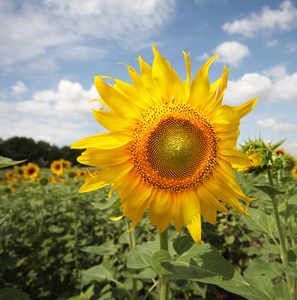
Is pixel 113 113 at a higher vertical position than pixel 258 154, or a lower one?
higher

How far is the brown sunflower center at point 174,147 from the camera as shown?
1398mm

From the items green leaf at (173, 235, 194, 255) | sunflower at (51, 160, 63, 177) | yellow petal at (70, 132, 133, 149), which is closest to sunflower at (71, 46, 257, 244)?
yellow petal at (70, 132, 133, 149)

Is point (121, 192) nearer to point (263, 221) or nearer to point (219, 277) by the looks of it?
point (219, 277)

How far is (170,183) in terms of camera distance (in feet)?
4.75

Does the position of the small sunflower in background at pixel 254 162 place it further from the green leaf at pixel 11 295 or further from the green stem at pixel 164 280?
the green leaf at pixel 11 295

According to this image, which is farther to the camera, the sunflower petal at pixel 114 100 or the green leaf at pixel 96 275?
the green leaf at pixel 96 275

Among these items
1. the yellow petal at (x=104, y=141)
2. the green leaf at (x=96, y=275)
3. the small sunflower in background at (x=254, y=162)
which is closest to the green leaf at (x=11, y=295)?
the yellow petal at (x=104, y=141)

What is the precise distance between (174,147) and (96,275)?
6.68 feet

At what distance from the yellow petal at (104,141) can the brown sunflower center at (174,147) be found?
0.33 ft

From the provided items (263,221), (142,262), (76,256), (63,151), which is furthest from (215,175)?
(63,151)

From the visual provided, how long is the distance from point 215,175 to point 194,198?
0.19 meters

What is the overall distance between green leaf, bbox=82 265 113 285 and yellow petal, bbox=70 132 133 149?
1.90 metres

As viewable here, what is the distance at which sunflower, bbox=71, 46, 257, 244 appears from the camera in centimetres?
133

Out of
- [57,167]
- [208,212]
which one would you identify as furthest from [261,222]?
[57,167]
